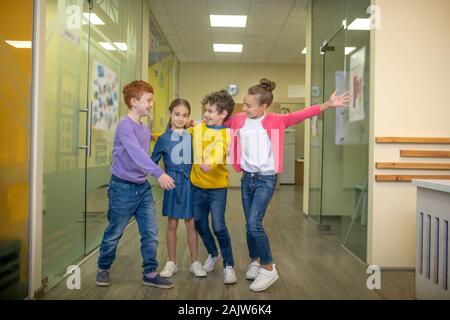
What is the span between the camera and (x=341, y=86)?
150 inches

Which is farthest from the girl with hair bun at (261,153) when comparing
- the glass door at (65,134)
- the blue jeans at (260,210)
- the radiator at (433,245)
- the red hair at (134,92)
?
the glass door at (65,134)

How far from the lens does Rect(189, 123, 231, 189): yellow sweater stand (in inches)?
98.2

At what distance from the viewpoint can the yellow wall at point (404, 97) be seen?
114 inches

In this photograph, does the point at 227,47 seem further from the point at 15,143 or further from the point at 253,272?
the point at 15,143

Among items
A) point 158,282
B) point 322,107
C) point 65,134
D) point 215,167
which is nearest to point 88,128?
point 65,134

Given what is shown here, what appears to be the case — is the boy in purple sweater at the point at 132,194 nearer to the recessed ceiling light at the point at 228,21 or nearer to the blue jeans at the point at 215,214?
the blue jeans at the point at 215,214

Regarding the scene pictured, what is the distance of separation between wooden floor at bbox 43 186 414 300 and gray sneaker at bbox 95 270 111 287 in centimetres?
3

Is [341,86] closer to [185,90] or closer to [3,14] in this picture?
[3,14]

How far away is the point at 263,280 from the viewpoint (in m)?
2.38

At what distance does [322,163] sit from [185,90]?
5349 mm

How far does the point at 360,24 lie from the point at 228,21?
3.42m

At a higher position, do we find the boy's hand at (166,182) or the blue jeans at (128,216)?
the boy's hand at (166,182)

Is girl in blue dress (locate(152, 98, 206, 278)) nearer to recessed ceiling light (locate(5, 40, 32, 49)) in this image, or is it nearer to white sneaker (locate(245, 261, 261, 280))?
white sneaker (locate(245, 261, 261, 280))

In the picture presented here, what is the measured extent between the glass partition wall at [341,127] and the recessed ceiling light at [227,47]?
2.70 meters
